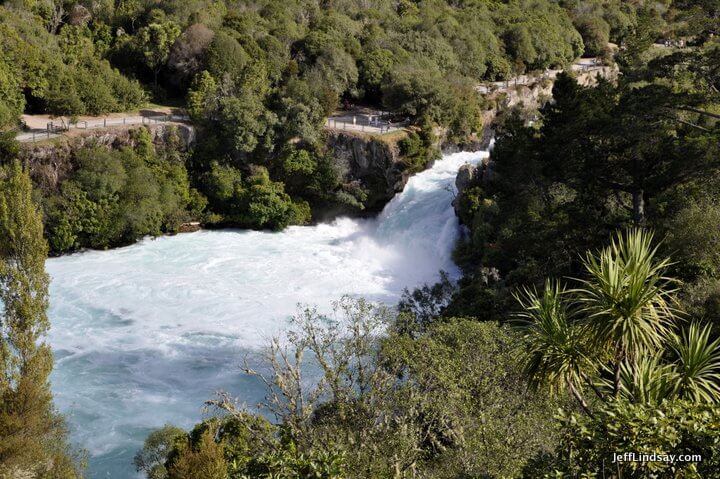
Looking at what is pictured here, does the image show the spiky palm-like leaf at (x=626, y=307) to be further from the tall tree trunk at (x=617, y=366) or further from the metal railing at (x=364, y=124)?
the metal railing at (x=364, y=124)

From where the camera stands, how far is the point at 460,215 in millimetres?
35250

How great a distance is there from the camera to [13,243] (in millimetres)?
16656

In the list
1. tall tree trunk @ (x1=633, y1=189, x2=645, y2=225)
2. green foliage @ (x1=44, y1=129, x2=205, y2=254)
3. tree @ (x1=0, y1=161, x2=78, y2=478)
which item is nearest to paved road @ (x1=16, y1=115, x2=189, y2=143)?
green foliage @ (x1=44, y1=129, x2=205, y2=254)

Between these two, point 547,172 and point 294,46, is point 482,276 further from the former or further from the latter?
point 294,46

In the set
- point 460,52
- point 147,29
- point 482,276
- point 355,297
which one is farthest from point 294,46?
point 482,276

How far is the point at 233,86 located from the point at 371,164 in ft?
34.3

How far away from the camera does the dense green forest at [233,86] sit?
37125 mm

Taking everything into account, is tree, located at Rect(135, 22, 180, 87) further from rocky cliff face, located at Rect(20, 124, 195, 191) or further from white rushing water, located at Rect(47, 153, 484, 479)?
white rushing water, located at Rect(47, 153, 484, 479)

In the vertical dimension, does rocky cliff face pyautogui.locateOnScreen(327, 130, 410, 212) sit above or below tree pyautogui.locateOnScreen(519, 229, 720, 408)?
below

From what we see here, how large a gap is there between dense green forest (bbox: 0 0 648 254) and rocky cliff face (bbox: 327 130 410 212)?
54 centimetres

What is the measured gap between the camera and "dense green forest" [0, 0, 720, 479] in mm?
9453

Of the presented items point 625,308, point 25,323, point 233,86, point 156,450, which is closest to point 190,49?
point 233,86

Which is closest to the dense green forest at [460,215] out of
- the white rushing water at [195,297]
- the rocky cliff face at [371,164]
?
the rocky cliff face at [371,164]

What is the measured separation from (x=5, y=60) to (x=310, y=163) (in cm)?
1897
